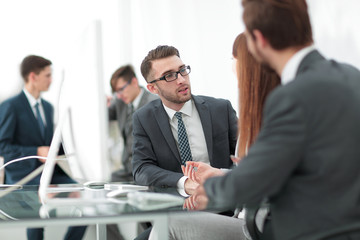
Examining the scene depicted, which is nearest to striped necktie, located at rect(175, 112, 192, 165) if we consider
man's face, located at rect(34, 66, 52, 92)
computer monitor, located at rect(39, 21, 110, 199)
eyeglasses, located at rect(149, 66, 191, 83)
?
eyeglasses, located at rect(149, 66, 191, 83)

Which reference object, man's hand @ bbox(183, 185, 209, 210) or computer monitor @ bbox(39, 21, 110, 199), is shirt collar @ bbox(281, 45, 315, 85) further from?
computer monitor @ bbox(39, 21, 110, 199)

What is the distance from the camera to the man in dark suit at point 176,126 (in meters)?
2.44

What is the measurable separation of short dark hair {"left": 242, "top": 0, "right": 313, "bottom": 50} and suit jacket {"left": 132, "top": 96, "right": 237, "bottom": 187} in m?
1.17

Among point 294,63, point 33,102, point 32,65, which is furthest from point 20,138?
point 294,63

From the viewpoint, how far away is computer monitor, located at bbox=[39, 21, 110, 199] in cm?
141

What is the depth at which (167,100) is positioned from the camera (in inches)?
102

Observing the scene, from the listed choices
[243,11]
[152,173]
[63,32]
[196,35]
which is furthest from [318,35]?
[243,11]

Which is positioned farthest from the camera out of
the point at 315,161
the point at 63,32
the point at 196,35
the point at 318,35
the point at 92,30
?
the point at 196,35

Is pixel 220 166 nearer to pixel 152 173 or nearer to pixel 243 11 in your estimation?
pixel 152 173

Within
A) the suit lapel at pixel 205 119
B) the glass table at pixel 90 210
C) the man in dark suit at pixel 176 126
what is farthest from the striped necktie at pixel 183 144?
the glass table at pixel 90 210

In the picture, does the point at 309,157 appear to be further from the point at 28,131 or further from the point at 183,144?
the point at 28,131

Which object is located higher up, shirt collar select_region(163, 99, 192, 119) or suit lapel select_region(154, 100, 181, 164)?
shirt collar select_region(163, 99, 192, 119)

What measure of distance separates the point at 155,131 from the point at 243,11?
126 centimetres

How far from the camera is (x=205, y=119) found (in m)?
2.54
